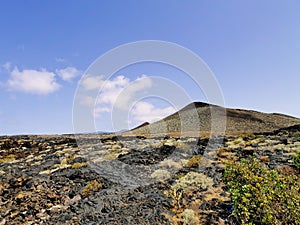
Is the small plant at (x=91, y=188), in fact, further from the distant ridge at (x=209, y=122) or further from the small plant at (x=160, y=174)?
the distant ridge at (x=209, y=122)

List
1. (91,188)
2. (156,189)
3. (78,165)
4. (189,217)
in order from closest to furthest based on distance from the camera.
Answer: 1. (189,217)
2. (156,189)
3. (91,188)
4. (78,165)

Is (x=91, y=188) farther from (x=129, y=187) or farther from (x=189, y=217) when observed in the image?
(x=189, y=217)

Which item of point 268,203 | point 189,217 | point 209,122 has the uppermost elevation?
point 209,122

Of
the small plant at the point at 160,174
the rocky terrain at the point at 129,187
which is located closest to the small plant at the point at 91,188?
the rocky terrain at the point at 129,187

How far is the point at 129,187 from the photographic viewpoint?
45.1 ft

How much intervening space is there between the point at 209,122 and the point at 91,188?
55958 millimetres

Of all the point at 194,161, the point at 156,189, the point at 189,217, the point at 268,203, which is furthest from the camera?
the point at 194,161

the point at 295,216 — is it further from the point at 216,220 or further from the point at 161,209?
the point at 161,209

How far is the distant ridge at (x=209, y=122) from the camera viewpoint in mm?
61969

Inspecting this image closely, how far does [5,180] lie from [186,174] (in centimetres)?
1063

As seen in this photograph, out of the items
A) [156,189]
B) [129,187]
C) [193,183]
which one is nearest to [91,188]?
[129,187]

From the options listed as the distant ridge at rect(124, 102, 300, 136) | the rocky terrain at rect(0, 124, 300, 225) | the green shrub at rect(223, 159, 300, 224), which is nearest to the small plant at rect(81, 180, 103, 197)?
the rocky terrain at rect(0, 124, 300, 225)

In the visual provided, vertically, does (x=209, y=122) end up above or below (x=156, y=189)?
above

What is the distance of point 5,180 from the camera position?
16.8m
